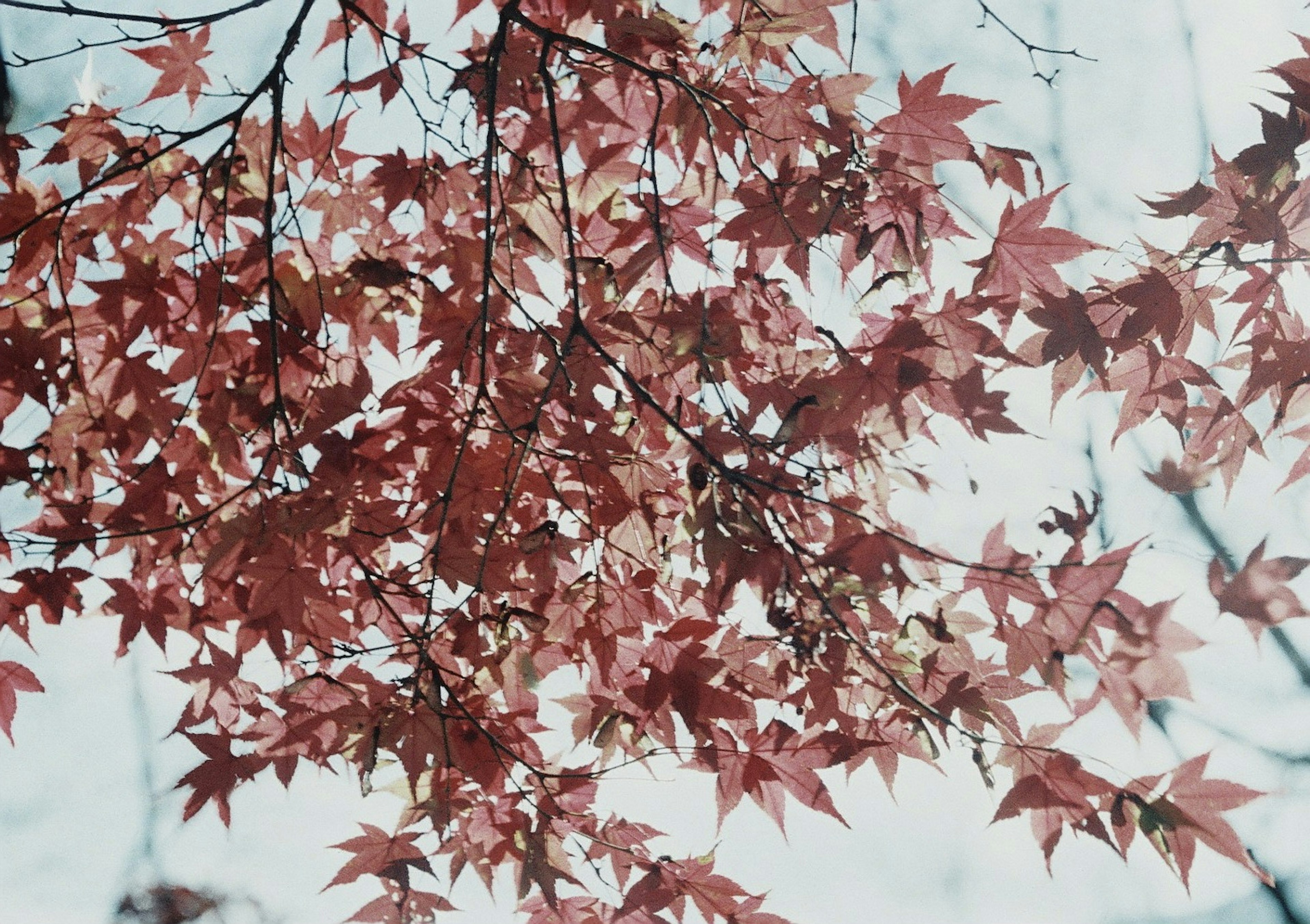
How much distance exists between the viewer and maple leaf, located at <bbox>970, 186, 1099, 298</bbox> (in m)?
1.57

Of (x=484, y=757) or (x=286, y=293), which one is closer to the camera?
(x=484, y=757)

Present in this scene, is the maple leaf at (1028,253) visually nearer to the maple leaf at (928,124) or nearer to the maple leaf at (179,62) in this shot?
the maple leaf at (928,124)

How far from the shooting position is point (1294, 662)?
20.8 feet

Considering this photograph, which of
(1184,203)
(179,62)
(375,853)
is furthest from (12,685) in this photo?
(1184,203)

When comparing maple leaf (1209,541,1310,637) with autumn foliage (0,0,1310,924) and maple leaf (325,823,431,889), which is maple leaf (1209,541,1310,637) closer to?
autumn foliage (0,0,1310,924)

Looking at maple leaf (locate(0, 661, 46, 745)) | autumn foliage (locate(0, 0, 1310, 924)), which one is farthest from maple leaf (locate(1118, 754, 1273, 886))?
maple leaf (locate(0, 661, 46, 745))

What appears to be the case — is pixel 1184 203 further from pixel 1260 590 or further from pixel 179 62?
pixel 179 62

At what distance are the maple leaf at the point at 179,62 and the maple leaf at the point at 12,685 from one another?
133cm

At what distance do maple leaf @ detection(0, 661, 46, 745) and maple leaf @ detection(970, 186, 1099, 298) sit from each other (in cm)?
208

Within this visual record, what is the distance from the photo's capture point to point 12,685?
185 centimetres

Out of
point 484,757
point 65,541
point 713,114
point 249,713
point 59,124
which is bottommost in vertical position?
point 484,757

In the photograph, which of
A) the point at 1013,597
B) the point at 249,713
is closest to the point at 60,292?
the point at 249,713

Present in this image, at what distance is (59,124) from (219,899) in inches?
219

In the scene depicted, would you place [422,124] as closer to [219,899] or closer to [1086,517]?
[1086,517]
